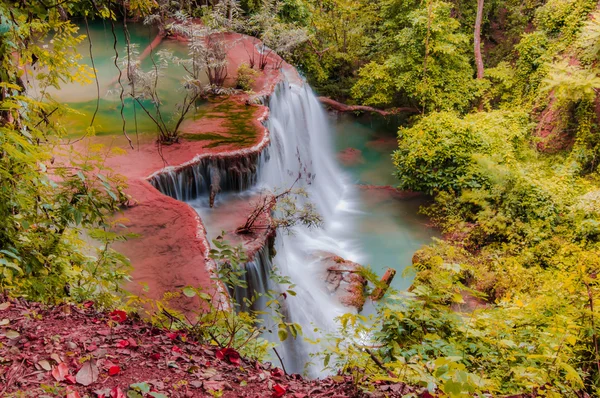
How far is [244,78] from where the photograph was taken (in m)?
10.1

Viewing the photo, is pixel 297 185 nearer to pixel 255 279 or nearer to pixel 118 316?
pixel 255 279

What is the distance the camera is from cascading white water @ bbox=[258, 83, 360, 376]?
6.89m

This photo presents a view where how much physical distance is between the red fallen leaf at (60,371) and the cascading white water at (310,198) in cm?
352

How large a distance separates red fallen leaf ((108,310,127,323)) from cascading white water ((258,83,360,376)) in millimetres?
2885

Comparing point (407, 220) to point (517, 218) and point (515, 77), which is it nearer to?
point (517, 218)

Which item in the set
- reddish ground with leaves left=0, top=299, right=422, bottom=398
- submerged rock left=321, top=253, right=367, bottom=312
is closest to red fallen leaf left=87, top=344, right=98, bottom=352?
reddish ground with leaves left=0, top=299, right=422, bottom=398

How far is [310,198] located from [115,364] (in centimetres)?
827

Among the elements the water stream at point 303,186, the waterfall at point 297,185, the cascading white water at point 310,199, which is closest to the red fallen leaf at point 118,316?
the cascading white water at point 310,199

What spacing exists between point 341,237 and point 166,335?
742cm

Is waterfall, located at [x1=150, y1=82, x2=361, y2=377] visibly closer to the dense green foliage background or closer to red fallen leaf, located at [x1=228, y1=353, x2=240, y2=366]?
the dense green foliage background

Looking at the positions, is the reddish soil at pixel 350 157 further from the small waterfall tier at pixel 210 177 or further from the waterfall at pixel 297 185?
the small waterfall tier at pixel 210 177

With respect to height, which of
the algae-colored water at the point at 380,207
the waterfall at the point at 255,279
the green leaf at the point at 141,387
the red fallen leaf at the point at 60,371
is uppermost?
the red fallen leaf at the point at 60,371

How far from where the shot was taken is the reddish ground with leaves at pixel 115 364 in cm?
197

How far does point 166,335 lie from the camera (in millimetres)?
2777
